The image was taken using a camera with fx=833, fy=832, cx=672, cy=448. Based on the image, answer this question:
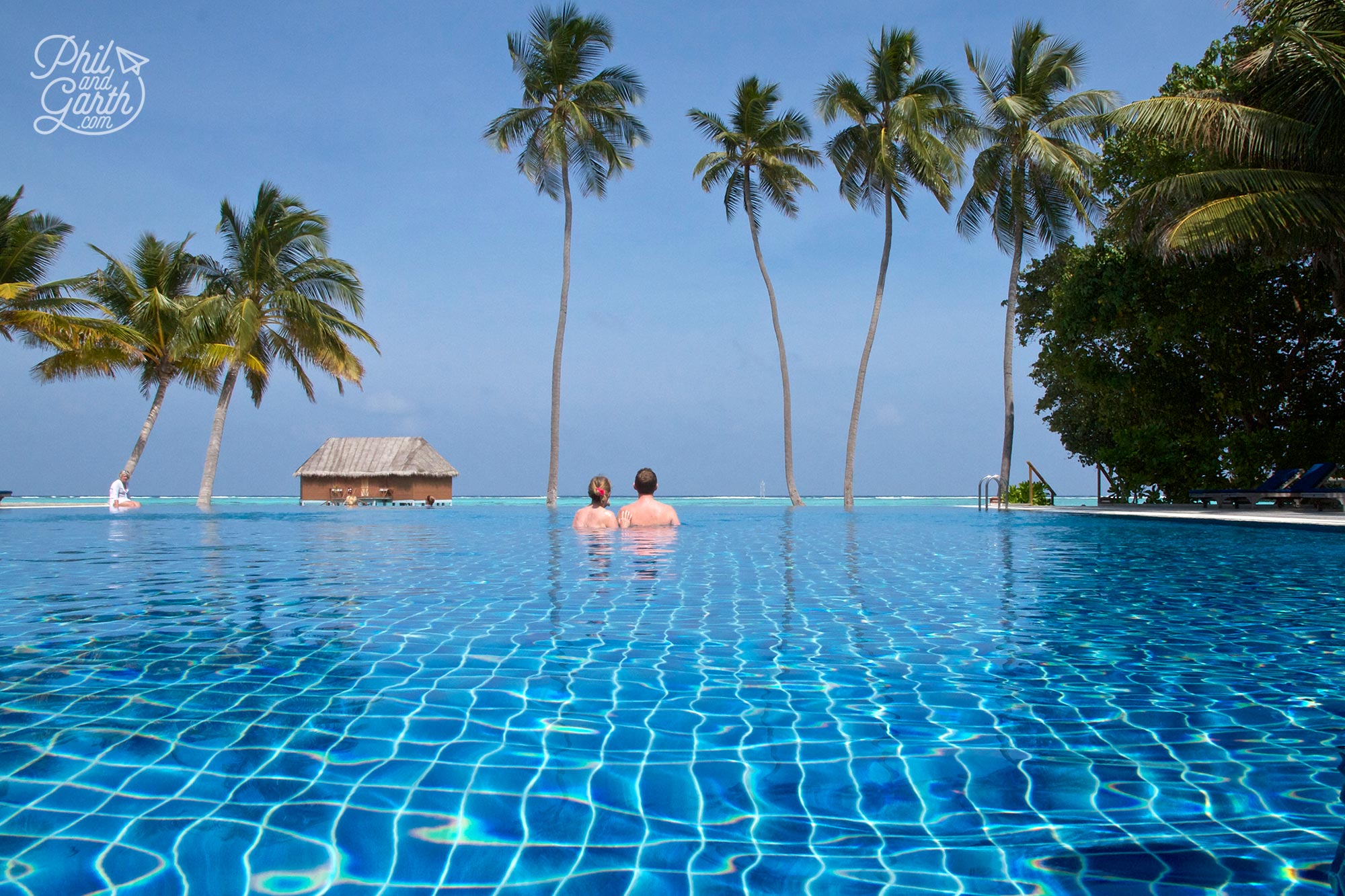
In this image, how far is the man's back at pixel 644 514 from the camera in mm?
11617

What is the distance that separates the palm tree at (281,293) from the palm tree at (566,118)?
572cm

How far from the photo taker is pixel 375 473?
32.4m

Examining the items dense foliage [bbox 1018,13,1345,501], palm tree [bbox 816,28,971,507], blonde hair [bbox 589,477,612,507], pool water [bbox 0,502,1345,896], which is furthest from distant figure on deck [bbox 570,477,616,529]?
palm tree [bbox 816,28,971,507]

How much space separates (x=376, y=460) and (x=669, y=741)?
32404mm

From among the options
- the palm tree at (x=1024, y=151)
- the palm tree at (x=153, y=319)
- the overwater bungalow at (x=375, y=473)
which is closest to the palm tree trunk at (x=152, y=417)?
the palm tree at (x=153, y=319)

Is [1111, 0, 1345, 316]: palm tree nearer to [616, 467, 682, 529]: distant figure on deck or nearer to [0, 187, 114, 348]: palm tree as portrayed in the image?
[616, 467, 682, 529]: distant figure on deck

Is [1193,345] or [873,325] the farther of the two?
[873,325]

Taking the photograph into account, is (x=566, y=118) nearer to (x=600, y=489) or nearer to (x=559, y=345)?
(x=559, y=345)

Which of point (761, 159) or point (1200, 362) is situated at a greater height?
point (761, 159)

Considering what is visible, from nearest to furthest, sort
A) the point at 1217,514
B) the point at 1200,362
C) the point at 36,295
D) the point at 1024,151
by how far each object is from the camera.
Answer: the point at 1217,514 < the point at 1200,362 < the point at 36,295 < the point at 1024,151

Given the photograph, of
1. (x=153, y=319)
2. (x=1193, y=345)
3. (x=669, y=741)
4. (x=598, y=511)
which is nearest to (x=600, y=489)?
(x=598, y=511)

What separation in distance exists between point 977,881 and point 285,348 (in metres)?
24.9

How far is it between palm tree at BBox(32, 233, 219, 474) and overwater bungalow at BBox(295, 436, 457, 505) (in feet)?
30.4

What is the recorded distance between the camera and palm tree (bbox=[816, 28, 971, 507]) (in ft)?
73.5
